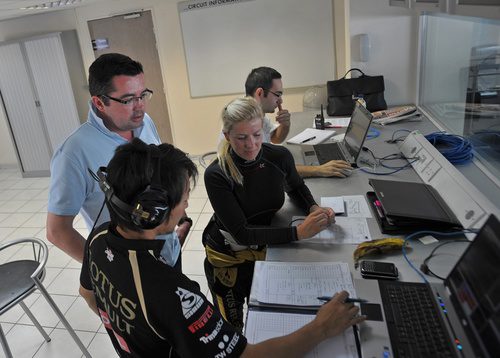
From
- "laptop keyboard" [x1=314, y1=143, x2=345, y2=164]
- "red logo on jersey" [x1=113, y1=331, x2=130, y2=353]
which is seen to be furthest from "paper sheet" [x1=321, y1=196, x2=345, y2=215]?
"red logo on jersey" [x1=113, y1=331, x2=130, y2=353]

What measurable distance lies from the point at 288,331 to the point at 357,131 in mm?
1597

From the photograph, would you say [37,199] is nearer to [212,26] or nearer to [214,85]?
[214,85]

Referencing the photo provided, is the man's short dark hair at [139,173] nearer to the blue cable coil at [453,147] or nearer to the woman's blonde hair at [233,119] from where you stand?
the woman's blonde hair at [233,119]

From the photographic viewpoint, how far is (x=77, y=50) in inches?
216

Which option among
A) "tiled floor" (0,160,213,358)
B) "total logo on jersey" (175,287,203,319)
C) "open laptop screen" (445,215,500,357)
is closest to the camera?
"open laptop screen" (445,215,500,357)

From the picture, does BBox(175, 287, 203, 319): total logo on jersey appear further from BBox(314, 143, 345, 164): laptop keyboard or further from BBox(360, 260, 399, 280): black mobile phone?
BBox(314, 143, 345, 164): laptop keyboard

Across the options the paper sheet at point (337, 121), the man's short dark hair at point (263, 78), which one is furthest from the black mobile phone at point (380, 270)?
the paper sheet at point (337, 121)

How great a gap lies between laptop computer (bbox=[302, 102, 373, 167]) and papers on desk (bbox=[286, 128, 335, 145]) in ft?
0.37

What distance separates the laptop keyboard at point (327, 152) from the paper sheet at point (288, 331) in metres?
1.39

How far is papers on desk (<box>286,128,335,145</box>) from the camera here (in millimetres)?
2797

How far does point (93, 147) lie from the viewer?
154 centimetres

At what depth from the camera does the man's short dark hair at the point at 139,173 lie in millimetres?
940

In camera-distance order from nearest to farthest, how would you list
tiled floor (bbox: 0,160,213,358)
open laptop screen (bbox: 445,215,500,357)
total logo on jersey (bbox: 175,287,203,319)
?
1. open laptop screen (bbox: 445,215,500,357)
2. total logo on jersey (bbox: 175,287,203,319)
3. tiled floor (bbox: 0,160,213,358)

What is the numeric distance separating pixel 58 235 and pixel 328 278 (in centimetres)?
111
